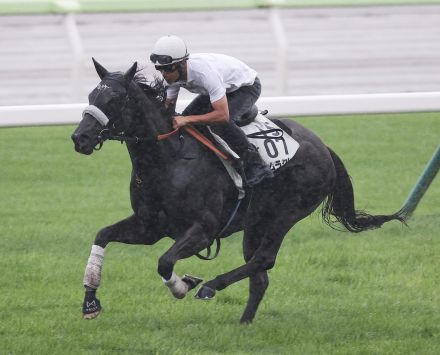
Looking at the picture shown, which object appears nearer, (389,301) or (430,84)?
(389,301)

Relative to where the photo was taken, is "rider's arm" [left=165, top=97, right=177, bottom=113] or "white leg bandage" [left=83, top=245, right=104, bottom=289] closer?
"white leg bandage" [left=83, top=245, right=104, bottom=289]

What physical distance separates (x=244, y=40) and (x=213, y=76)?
29.4ft

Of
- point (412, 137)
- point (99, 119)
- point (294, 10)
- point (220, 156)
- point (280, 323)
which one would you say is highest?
point (99, 119)

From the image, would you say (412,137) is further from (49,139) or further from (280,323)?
(280,323)

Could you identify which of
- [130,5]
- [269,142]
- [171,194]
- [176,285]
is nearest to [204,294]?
[176,285]

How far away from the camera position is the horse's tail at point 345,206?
8.13 meters

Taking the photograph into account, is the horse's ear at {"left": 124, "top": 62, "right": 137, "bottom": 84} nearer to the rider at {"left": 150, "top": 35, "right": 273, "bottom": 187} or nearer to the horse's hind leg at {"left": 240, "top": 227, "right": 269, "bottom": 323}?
the rider at {"left": 150, "top": 35, "right": 273, "bottom": 187}

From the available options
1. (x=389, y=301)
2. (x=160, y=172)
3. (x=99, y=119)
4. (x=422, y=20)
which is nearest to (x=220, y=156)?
(x=160, y=172)

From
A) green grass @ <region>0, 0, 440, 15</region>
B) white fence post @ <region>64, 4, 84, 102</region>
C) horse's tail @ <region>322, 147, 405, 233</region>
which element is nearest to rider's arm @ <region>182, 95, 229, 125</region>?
horse's tail @ <region>322, 147, 405, 233</region>

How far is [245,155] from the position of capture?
7.35 metres

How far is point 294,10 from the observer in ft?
51.6

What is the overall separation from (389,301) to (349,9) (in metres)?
9.02

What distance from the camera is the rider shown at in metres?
6.93

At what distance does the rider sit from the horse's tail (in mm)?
814
